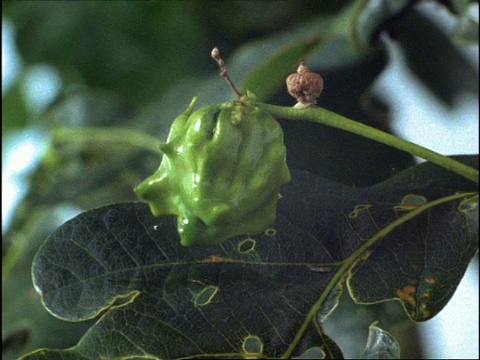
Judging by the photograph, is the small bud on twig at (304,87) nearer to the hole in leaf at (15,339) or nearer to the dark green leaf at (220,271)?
the dark green leaf at (220,271)

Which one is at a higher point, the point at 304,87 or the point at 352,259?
the point at 304,87

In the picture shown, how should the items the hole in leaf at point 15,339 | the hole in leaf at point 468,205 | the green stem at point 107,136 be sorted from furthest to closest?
the green stem at point 107,136, the hole in leaf at point 15,339, the hole in leaf at point 468,205

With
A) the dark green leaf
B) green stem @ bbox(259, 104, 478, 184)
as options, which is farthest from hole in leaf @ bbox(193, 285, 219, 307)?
green stem @ bbox(259, 104, 478, 184)

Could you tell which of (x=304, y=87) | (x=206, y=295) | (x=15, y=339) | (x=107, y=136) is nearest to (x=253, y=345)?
(x=206, y=295)

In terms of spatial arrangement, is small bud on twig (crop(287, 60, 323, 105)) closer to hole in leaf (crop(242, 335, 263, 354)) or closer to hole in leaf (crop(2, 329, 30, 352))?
hole in leaf (crop(242, 335, 263, 354))

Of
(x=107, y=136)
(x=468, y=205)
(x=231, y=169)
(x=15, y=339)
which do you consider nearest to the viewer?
(x=231, y=169)

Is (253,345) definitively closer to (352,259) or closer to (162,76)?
(352,259)

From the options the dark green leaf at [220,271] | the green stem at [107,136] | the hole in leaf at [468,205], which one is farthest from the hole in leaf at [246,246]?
the green stem at [107,136]
